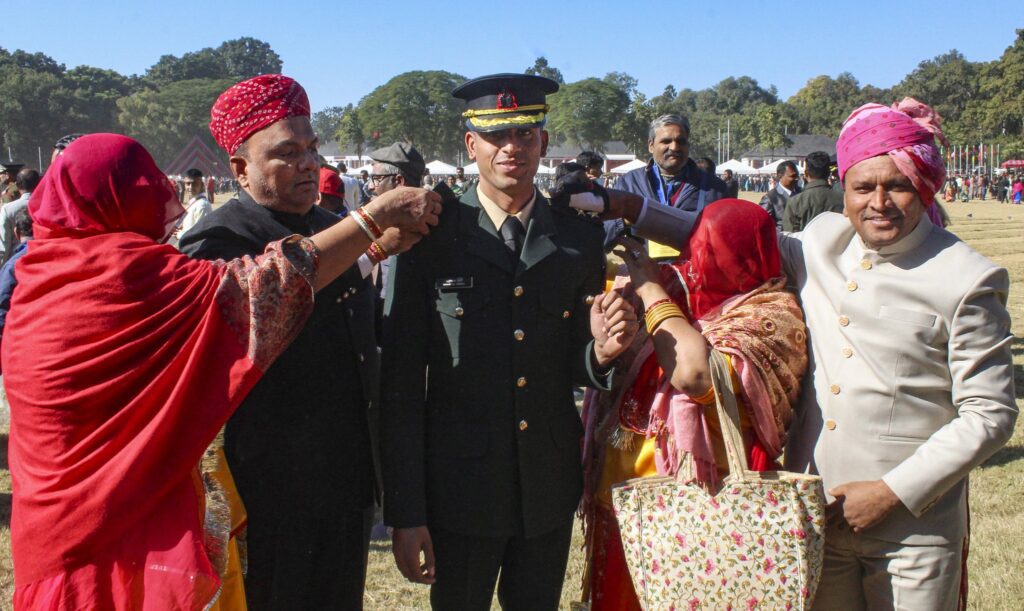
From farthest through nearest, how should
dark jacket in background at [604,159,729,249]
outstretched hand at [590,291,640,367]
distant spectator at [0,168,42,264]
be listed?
1. distant spectator at [0,168,42,264]
2. dark jacket in background at [604,159,729,249]
3. outstretched hand at [590,291,640,367]

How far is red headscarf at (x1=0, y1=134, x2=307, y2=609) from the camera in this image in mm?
2027

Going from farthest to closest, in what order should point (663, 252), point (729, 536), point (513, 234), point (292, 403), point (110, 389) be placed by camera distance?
point (663, 252), point (513, 234), point (292, 403), point (729, 536), point (110, 389)

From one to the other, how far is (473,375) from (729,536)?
917 millimetres

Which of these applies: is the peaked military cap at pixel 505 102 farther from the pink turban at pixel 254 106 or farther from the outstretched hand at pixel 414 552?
the outstretched hand at pixel 414 552

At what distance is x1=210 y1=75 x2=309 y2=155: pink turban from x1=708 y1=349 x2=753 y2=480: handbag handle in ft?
5.12

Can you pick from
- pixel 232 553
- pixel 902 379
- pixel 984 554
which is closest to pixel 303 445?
pixel 232 553

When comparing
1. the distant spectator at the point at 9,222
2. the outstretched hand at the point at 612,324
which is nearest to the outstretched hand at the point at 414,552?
the outstretched hand at the point at 612,324

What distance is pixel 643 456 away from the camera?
2609 millimetres

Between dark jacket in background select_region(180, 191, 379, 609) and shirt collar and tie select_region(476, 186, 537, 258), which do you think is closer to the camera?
dark jacket in background select_region(180, 191, 379, 609)

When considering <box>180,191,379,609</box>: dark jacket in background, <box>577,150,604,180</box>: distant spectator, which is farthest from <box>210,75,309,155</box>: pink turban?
<box>577,150,604,180</box>: distant spectator

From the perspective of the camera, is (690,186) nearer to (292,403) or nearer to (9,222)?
(292,403)

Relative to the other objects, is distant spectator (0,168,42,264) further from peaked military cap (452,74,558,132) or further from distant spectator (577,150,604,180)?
peaked military cap (452,74,558,132)

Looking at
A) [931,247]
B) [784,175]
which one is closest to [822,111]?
[784,175]

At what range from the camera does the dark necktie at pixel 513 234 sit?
262cm
